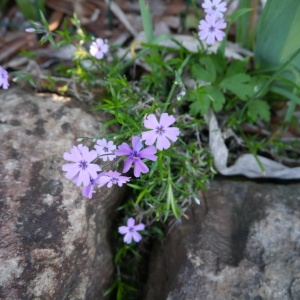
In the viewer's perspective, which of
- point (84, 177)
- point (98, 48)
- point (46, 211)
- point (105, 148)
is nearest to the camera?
point (84, 177)

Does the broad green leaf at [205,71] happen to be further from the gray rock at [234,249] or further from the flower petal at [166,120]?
the flower petal at [166,120]

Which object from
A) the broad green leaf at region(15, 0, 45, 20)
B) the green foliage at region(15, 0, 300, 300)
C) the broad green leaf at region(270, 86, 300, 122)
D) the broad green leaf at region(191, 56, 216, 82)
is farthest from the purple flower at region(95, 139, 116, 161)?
the broad green leaf at region(15, 0, 45, 20)

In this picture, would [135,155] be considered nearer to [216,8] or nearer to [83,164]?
[83,164]

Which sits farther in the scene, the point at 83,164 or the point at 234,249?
the point at 234,249

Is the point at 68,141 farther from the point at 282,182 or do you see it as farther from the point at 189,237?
the point at 282,182

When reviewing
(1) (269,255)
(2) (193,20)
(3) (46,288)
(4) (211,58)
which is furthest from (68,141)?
(2) (193,20)

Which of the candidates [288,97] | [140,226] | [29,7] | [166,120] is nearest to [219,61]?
[288,97]

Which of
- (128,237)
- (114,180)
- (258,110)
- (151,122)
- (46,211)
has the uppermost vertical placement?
(151,122)

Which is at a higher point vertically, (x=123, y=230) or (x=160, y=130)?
(x=160, y=130)
